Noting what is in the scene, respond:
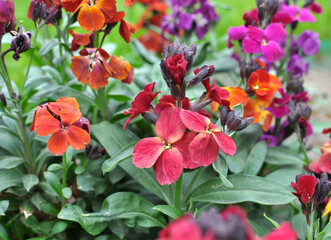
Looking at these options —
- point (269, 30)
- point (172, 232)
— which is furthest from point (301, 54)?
point (172, 232)

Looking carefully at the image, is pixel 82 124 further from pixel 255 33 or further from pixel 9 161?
pixel 255 33

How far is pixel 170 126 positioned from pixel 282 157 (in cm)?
86

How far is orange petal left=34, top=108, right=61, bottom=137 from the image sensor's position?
1.27 metres

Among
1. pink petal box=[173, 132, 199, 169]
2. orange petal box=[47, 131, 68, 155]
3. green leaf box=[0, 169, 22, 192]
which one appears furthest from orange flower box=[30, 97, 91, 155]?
green leaf box=[0, 169, 22, 192]

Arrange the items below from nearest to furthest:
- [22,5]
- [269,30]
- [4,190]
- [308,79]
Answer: [4,190]
[269,30]
[308,79]
[22,5]

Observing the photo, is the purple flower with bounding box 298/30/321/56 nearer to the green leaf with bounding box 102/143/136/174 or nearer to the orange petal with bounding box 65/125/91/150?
the green leaf with bounding box 102/143/136/174

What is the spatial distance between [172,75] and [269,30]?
0.80m

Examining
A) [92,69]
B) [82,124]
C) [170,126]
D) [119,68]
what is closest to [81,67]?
[92,69]

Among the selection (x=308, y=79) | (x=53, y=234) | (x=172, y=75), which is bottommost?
(x=308, y=79)

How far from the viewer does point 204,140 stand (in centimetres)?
118

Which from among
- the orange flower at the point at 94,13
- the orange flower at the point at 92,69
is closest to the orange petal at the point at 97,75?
the orange flower at the point at 92,69

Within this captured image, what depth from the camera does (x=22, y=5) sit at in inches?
162

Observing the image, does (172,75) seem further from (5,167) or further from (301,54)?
(301,54)

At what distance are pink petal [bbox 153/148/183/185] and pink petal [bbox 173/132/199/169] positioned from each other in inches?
1.1
